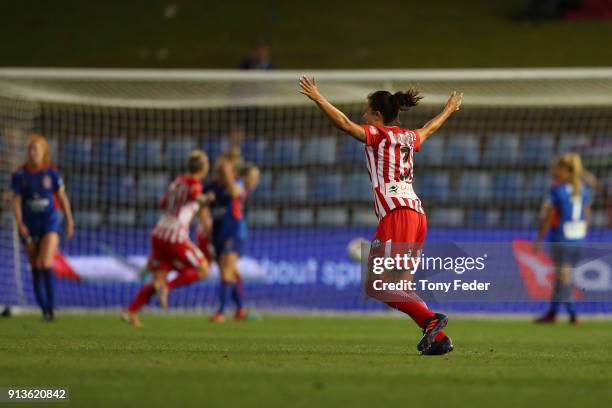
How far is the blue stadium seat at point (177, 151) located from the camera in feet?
58.3

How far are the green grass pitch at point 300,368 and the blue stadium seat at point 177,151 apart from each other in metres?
6.97

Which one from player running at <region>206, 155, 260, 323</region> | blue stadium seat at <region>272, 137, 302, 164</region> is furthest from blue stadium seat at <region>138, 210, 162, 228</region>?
player running at <region>206, 155, 260, 323</region>

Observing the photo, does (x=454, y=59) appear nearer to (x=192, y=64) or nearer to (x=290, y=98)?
(x=192, y=64)

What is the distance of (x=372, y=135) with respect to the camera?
761 cm

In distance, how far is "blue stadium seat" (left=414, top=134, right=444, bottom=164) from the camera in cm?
1855

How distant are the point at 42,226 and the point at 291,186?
580cm

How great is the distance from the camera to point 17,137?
16.3m

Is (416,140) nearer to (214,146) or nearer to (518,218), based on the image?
(214,146)

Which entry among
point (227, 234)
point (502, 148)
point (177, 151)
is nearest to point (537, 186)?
point (502, 148)

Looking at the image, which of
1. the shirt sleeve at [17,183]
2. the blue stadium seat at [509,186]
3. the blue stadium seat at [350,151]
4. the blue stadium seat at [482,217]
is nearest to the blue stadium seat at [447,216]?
the blue stadium seat at [482,217]

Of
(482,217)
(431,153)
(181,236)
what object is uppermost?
(431,153)

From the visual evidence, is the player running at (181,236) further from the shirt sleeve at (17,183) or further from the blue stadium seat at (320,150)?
the blue stadium seat at (320,150)

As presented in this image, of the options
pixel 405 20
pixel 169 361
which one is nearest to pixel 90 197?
pixel 169 361

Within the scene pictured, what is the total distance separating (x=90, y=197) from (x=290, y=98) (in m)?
3.36
